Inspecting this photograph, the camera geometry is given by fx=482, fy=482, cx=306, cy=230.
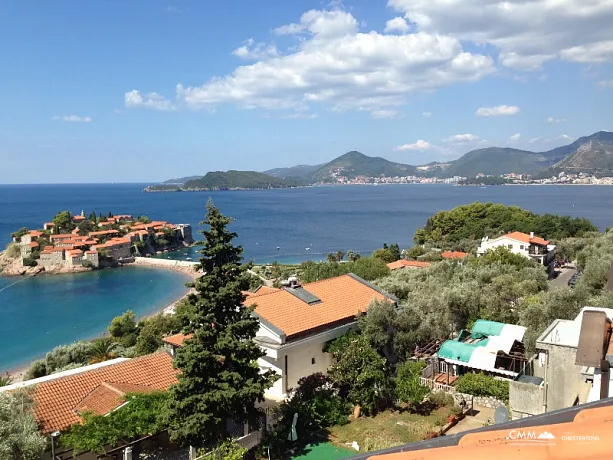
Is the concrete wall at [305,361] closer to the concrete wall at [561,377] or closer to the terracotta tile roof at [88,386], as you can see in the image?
the terracotta tile roof at [88,386]

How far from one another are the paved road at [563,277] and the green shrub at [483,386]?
25281mm

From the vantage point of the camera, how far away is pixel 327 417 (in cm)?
1384

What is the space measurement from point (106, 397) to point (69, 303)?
45427mm

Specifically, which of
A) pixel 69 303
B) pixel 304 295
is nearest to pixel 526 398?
pixel 304 295

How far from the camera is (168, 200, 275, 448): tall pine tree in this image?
11406 mm

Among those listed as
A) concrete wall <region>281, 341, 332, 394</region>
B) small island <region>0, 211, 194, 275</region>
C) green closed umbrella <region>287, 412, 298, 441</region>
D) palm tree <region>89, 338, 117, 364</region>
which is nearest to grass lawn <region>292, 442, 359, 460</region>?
green closed umbrella <region>287, 412, 298, 441</region>

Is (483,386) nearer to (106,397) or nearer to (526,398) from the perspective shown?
(526,398)

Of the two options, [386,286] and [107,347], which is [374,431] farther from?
[107,347]

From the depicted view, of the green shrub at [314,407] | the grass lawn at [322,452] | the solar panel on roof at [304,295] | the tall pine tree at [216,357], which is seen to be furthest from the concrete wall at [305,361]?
the grass lawn at [322,452]

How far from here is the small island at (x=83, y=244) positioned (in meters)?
71.4

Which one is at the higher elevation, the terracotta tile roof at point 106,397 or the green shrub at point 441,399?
the terracotta tile roof at point 106,397

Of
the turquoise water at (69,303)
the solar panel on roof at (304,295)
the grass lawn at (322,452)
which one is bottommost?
the turquoise water at (69,303)

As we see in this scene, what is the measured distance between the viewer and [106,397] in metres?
13.0

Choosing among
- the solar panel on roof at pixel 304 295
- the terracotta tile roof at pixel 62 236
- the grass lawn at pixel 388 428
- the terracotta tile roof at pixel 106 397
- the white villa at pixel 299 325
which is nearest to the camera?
the terracotta tile roof at pixel 106 397
